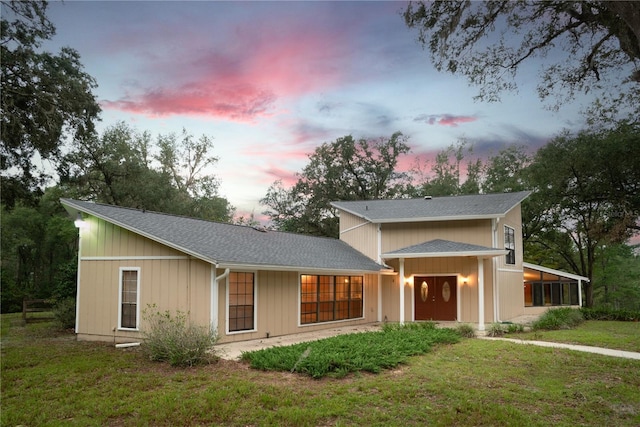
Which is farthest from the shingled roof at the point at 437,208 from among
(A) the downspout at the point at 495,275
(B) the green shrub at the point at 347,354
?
(B) the green shrub at the point at 347,354

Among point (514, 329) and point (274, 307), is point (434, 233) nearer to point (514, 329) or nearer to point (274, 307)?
point (514, 329)

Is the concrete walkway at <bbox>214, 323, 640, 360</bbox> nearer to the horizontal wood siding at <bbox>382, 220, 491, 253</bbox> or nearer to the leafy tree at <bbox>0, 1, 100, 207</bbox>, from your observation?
the horizontal wood siding at <bbox>382, 220, 491, 253</bbox>

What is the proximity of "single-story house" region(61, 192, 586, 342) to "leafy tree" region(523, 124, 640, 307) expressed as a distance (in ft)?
13.7

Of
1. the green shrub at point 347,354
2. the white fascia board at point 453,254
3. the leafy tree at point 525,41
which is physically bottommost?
the green shrub at point 347,354

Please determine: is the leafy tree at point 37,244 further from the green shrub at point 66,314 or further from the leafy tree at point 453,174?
the leafy tree at point 453,174

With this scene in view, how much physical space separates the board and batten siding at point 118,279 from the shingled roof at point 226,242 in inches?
15.5

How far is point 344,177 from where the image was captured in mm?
37000

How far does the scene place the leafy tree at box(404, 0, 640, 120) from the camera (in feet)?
27.8

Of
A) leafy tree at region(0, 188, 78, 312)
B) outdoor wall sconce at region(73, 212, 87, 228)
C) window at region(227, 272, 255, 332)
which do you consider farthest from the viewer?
leafy tree at region(0, 188, 78, 312)

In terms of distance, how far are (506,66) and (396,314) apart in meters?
11.7

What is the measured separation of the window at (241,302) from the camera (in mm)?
12664

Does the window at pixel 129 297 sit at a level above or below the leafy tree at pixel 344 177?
below

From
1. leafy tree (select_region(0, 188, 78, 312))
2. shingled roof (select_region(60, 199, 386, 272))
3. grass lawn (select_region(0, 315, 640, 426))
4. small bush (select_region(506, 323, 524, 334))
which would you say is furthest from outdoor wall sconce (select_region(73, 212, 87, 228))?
leafy tree (select_region(0, 188, 78, 312))

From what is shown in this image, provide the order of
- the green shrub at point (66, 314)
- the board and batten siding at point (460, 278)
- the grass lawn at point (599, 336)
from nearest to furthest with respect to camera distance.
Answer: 1. the grass lawn at point (599, 336)
2. the green shrub at point (66, 314)
3. the board and batten siding at point (460, 278)
